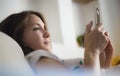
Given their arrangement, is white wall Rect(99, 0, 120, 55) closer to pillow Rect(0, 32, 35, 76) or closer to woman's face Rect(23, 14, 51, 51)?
woman's face Rect(23, 14, 51, 51)

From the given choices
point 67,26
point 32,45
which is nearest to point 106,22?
point 67,26

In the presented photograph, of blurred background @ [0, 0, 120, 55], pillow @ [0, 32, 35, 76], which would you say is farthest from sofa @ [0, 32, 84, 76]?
blurred background @ [0, 0, 120, 55]

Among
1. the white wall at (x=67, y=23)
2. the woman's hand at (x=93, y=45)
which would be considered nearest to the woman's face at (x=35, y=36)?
the woman's hand at (x=93, y=45)

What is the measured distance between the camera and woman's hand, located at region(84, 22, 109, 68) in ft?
2.11

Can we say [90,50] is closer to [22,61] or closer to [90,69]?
[90,69]

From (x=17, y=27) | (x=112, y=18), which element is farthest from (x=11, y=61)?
(x=112, y=18)

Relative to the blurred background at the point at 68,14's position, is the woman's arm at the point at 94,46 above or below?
above

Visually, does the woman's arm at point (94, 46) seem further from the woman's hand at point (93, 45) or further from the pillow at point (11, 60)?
the pillow at point (11, 60)

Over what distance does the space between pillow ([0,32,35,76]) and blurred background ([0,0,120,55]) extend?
55 cm

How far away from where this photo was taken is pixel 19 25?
0.84 metres

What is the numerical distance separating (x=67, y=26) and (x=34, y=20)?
2.03 ft

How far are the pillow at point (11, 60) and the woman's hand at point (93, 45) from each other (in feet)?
0.58

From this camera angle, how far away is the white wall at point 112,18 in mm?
1727

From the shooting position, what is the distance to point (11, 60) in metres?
0.52
